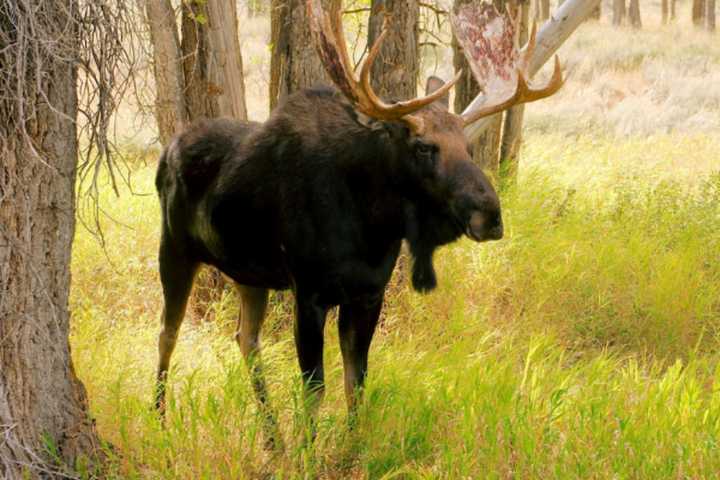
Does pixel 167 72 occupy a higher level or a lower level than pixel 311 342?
higher

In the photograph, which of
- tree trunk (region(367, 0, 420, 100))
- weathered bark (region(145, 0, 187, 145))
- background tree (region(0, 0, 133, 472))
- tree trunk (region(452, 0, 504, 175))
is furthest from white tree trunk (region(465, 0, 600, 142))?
background tree (region(0, 0, 133, 472))

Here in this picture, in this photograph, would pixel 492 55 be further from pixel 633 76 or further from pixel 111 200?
pixel 633 76

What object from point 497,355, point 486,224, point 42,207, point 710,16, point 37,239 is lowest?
point 497,355

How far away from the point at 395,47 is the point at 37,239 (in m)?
3.33

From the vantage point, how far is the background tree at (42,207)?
3.54 metres

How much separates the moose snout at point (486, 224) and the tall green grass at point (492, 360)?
800 millimetres

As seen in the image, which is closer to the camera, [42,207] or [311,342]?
[42,207]

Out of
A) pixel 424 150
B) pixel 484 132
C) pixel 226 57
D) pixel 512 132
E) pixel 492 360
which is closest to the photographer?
pixel 424 150

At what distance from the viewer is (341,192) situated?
446 centimetres

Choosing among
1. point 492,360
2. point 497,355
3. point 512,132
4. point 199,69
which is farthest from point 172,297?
point 512,132

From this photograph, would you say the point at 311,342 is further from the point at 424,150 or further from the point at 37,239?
the point at 37,239

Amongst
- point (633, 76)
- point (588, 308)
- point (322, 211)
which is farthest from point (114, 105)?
point (633, 76)

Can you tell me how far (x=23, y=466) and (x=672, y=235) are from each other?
5815 millimetres

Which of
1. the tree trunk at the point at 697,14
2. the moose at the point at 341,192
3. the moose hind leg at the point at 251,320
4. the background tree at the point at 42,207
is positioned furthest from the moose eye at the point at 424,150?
the tree trunk at the point at 697,14
